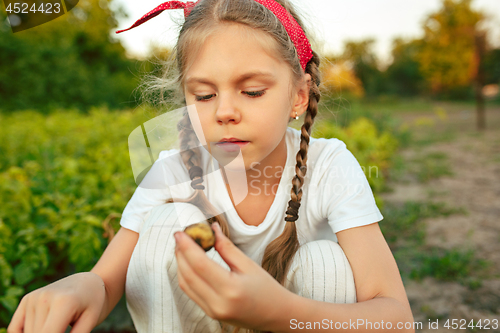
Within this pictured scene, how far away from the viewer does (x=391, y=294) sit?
1.13 m

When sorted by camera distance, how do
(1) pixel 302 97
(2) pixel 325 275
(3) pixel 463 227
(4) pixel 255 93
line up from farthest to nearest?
(3) pixel 463 227 → (1) pixel 302 97 → (4) pixel 255 93 → (2) pixel 325 275

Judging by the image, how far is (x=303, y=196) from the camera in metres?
1.50

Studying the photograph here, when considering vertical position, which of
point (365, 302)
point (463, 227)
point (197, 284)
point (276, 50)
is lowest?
point (463, 227)

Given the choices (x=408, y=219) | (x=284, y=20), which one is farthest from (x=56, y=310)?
(x=408, y=219)

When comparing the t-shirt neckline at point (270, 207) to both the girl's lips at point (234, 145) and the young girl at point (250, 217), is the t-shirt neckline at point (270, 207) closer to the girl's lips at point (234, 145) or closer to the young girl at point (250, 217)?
the young girl at point (250, 217)

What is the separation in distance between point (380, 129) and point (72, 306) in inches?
302

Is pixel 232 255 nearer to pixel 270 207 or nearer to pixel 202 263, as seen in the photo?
pixel 202 263

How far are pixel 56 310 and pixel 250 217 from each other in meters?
0.80

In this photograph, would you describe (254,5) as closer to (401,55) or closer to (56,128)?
(56,128)

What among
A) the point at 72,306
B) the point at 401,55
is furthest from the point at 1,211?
the point at 401,55

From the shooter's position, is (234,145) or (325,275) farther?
(234,145)

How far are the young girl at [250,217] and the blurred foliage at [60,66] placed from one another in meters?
7.53

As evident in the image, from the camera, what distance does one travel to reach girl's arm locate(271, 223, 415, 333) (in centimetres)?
93

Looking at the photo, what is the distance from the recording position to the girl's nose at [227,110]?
1.20m
